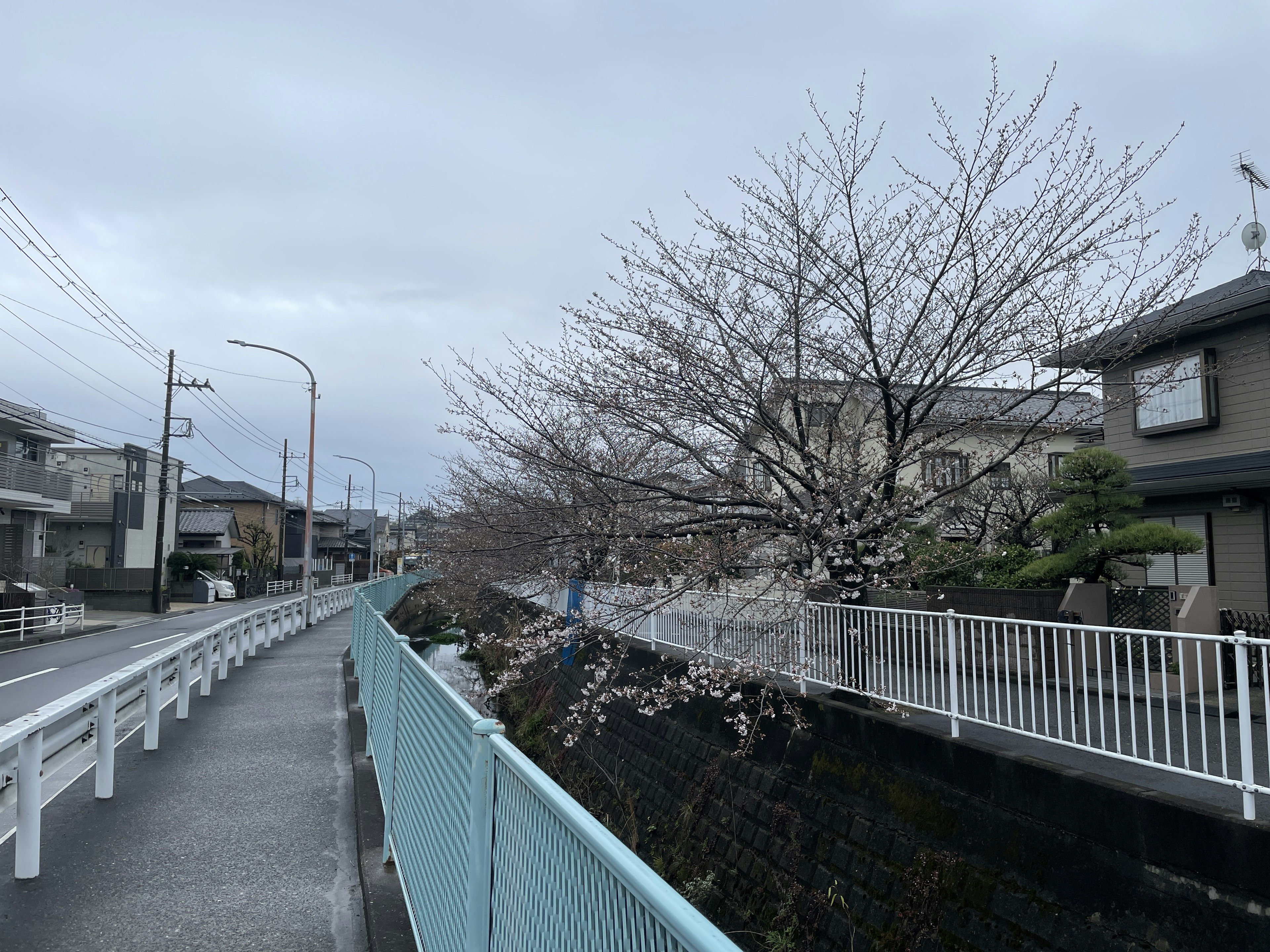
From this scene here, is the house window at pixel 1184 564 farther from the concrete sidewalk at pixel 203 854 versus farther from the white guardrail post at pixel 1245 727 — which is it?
the concrete sidewalk at pixel 203 854

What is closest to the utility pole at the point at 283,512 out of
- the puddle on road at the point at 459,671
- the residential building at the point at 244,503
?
the residential building at the point at 244,503

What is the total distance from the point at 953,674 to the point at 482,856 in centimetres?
406

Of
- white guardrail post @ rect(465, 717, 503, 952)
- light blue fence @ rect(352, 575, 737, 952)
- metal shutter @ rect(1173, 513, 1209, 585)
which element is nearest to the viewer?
light blue fence @ rect(352, 575, 737, 952)

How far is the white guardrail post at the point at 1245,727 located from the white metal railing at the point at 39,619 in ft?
82.2

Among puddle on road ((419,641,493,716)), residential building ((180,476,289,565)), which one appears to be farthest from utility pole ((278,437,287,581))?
puddle on road ((419,641,493,716))

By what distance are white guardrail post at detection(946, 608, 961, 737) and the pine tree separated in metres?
5.94

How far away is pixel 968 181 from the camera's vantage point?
326 inches

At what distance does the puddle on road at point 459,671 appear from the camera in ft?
58.0

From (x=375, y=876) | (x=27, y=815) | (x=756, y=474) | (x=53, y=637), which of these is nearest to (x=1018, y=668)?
(x=375, y=876)

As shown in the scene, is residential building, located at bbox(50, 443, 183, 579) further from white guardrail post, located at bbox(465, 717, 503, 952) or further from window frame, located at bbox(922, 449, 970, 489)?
white guardrail post, located at bbox(465, 717, 503, 952)

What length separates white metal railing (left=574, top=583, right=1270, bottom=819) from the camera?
14.7 feet

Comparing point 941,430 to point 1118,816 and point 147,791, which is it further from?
point 147,791

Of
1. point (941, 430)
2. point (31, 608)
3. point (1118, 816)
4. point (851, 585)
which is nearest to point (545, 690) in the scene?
point (851, 585)

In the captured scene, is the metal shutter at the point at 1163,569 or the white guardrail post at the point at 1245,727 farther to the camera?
the metal shutter at the point at 1163,569
